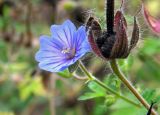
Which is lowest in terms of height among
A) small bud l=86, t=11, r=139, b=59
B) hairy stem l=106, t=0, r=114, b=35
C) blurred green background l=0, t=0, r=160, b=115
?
blurred green background l=0, t=0, r=160, b=115

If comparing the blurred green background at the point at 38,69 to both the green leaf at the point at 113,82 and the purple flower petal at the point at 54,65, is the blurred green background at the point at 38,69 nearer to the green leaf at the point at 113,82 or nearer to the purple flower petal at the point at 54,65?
the green leaf at the point at 113,82

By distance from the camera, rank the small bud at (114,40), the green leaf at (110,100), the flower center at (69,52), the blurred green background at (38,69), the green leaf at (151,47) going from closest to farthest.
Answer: the small bud at (114,40), the flower center at (69,52), the green leaf at (110,100), the green leaf at (151,47), the blurred green background at (38,69)

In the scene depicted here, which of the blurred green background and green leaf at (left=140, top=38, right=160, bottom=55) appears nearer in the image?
green leaf at (left=140, top=38, right=160, bottom=55)

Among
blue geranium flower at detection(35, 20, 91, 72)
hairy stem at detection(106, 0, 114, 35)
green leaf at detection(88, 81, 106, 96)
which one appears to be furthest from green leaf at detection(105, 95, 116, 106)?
hairy stem at detection(106, 0, 114, 35)

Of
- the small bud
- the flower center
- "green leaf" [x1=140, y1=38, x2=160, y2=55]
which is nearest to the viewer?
the small bud

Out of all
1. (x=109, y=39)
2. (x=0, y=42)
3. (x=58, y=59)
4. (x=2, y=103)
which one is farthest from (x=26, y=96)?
(x=109, y=39)

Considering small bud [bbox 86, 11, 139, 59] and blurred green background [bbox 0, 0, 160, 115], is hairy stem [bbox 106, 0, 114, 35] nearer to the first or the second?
small bud [bbox 86, 11, 139, 59]

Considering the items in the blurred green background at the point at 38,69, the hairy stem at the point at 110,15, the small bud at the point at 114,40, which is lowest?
the blurred green background at the point at 38,69

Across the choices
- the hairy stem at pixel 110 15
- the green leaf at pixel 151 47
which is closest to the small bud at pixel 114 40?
the hairy stem at pixel 110 15

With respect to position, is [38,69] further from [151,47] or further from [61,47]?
[61,47]

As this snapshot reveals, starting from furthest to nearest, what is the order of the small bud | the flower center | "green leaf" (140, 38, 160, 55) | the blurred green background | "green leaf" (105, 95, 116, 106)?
the blurred green background
"green leaf" (140, 38, 160, 55)
"green leaf" (105, 95, 116, 106)
the flower center
the small bud
